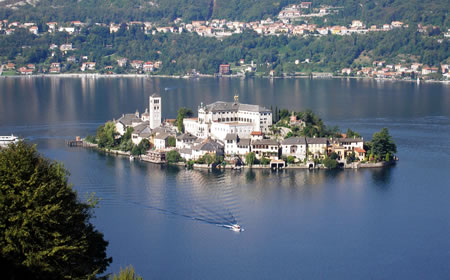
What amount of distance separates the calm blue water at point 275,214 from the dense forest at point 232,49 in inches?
1246

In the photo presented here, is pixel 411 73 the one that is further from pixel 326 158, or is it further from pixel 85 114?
pixel 326 158

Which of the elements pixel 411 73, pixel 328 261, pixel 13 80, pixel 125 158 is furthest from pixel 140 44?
pixel 328 261

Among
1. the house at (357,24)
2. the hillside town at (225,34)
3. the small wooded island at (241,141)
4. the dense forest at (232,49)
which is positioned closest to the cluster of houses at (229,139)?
the small wooded island at (241,141)

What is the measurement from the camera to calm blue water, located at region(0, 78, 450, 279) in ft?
43.8

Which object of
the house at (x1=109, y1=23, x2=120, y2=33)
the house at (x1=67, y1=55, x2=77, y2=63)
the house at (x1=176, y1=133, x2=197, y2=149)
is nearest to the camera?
the house at (x1=176, y1=133, x2=197, y2=149)

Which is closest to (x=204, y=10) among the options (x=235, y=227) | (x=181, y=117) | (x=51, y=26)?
(x=51, y=26)

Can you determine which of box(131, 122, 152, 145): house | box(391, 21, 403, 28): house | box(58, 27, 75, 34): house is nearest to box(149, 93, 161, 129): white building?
box(131, 122, 152, 145): house

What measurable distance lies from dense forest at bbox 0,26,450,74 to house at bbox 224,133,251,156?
3851cm

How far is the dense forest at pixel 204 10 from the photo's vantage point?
220ft

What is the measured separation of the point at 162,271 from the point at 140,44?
5569 cm

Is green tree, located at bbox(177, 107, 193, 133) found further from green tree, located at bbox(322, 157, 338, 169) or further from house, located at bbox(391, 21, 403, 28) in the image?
Answer: house, located at bbox(391, 21, 403, 28)

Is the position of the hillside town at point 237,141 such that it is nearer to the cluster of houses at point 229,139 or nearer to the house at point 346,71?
the cluster of houses at point 229,139

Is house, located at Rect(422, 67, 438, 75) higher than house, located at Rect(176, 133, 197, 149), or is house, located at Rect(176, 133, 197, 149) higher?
house, located at Rect(422, 67, 438, 75)

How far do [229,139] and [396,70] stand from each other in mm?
38177
